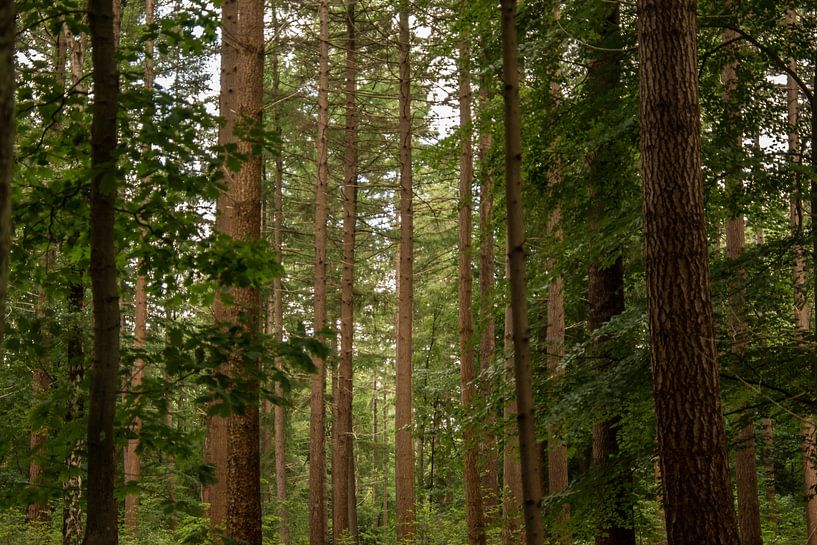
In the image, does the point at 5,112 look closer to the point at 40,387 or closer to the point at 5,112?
the point at 5,112

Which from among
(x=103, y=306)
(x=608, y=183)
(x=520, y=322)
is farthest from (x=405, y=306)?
(x=520, y=322)

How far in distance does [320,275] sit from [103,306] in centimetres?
1324

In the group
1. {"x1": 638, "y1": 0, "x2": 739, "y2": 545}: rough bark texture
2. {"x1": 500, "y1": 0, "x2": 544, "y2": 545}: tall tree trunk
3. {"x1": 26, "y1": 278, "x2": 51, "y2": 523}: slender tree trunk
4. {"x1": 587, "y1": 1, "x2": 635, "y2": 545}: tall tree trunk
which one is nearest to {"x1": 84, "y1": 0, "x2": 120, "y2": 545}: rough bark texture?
{"x1": 26, "y1": 278, "x2": 51, "y2": 523}: slender tree trunk

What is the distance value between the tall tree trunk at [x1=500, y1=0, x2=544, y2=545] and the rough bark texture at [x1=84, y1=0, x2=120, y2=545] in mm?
1875

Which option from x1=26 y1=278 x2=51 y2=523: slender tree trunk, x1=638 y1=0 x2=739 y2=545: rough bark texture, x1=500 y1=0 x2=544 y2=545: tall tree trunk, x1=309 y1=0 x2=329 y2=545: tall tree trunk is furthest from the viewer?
x1=309 y1=0 x2=329 y2=545: tall tree trunk

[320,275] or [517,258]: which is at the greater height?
[320,275]

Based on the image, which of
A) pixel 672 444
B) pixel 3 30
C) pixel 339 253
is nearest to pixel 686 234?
pixel 672 444

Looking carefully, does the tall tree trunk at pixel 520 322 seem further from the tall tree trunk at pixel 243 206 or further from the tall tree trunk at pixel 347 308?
the tall tree trunk at pixel 347 308

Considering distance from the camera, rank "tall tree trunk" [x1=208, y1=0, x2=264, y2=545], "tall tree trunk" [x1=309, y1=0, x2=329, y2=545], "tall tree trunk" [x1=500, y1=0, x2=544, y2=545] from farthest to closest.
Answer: "tall tree trunk" [x1=309, y1=0, x2=329, y2=545] → "tall tree trunk" [x1=208, y1=0, x2=264, y2=545] → "tall tree trunk" [x1=500, y1=0, x2=544, y2=545]

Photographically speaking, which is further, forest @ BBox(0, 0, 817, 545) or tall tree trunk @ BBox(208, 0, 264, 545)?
tall tree trunk @ BBox(208, 0, 264, 545)

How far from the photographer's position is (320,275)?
17.0m

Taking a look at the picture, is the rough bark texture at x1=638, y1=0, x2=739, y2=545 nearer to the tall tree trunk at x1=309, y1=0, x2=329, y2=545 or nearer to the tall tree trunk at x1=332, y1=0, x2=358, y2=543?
the tall tree trunk at x1=309, y1=0, x2=329, y2=545

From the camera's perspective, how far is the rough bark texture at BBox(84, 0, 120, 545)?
373 cm

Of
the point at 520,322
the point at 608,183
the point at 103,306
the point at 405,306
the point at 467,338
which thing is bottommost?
the point at 520,322
